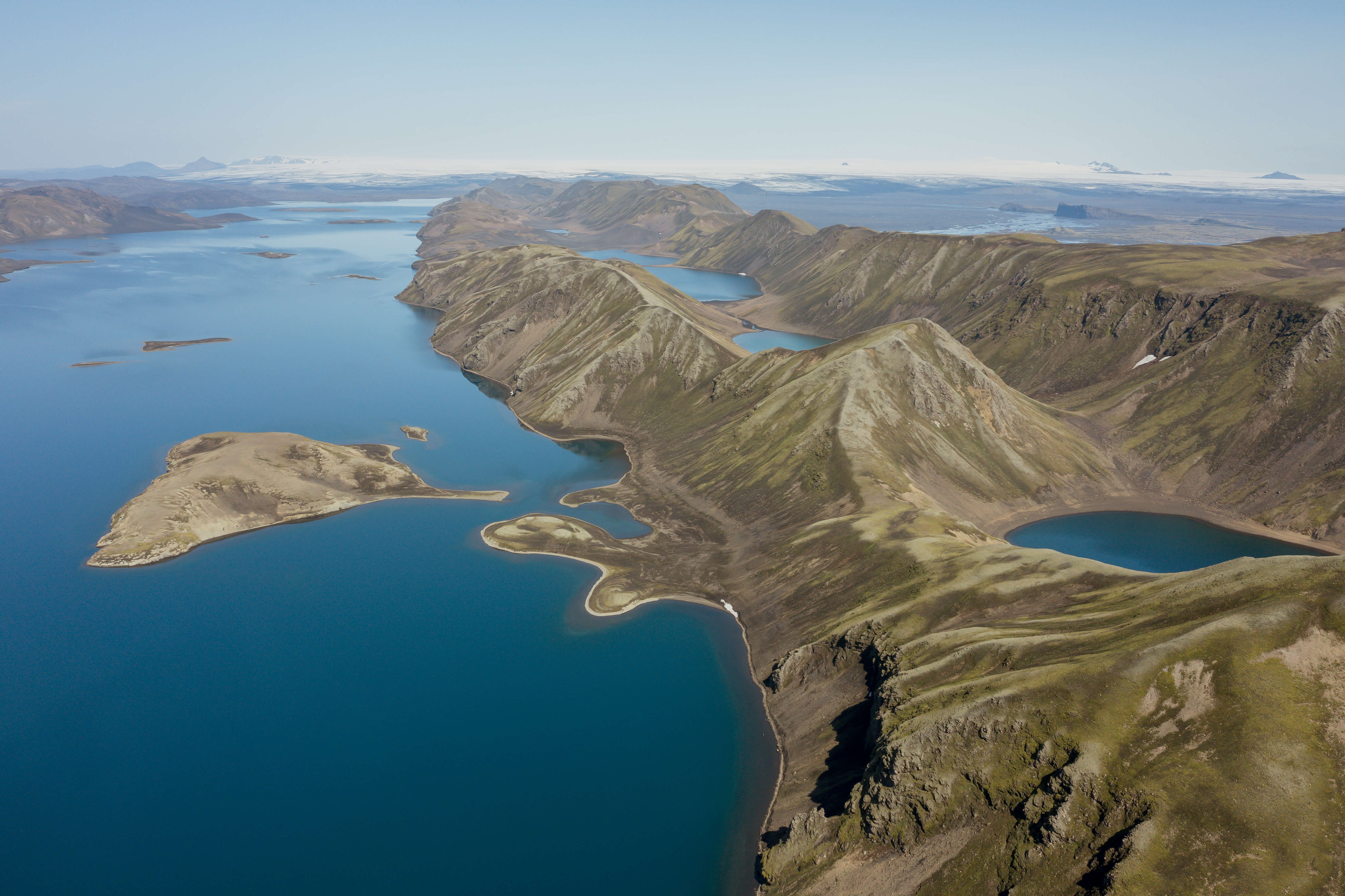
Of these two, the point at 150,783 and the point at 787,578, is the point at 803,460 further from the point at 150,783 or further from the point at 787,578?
the point at 150,783

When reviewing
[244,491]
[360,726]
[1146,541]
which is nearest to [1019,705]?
[360,726]

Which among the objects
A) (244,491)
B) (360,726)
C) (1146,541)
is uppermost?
(244,491)

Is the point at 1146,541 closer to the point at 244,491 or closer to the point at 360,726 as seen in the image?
the point at 360,726

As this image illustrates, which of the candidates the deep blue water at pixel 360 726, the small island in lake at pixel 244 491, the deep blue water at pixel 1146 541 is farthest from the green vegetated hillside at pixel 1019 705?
the small island in lake at pixel 244 491

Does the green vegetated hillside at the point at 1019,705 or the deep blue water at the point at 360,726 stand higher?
the green vegetated hillside at the point at 1019,705

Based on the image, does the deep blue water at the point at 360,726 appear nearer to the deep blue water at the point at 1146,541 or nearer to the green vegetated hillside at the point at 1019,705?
the green vegetated hillside at the point at 1019,705
